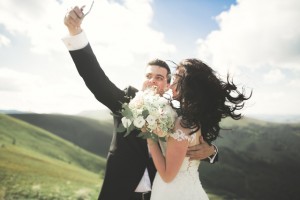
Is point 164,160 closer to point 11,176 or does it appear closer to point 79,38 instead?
point 79,38

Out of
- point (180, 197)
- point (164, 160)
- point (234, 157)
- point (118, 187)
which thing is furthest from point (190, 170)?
point (234, 157)

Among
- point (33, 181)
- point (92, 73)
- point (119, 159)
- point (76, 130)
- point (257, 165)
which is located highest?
point (76, 130)

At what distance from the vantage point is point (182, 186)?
4984 millimetres

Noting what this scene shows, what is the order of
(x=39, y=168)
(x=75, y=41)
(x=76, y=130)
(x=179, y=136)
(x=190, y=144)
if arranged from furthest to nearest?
(x=76, y=130) → (x=39, y=168) → (x=190, y=144) → (x=75, y=41) → (x=179, y=136)

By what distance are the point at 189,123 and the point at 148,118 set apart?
0.72 meters

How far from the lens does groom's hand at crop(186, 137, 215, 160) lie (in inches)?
197

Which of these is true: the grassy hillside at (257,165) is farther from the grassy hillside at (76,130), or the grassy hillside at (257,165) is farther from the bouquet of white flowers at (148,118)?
the bouquet of white flowers at (148,118)

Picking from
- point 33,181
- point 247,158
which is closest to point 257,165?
point 247,158

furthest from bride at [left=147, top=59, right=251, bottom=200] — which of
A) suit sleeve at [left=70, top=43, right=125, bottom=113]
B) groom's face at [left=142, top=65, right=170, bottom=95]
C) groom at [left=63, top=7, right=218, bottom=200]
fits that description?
groom's face at [left=142, top=65, right=170, bottom=95]

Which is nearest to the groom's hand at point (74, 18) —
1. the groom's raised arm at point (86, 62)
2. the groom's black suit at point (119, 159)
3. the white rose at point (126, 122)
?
the groom's raised arm at point (86, 62)

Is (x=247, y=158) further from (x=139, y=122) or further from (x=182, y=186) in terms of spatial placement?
(x=139, y=122)

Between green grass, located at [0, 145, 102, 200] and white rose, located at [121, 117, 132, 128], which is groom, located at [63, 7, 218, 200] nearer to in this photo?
white rose, located at [121, 117, 132, 128]

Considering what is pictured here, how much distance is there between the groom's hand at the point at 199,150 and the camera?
197 inches

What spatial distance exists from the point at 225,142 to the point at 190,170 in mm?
113868
